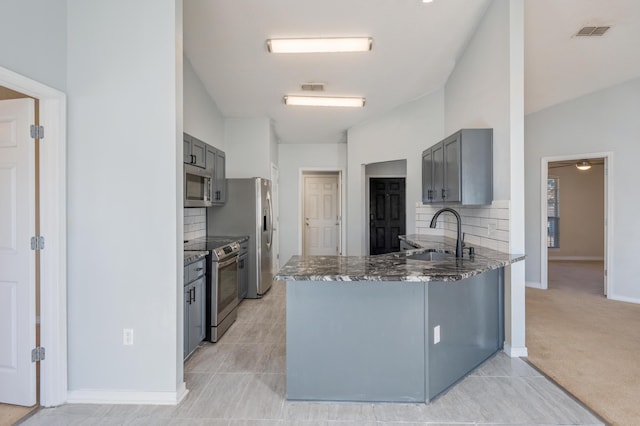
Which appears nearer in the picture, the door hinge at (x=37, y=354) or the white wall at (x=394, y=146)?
the door hinge at (x=37, y=354)

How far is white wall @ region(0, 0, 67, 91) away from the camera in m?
1.88

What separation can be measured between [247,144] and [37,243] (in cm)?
360

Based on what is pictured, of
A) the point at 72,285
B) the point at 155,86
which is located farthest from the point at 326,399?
the point at 155,86

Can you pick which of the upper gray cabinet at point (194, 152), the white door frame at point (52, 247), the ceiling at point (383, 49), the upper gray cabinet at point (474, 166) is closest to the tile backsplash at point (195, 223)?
the upper gray cabinet at point (194, 152)

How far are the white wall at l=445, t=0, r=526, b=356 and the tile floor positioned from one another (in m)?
0.48

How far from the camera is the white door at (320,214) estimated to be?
798 cm

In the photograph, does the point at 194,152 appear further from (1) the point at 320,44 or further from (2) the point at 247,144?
(2) the point at 247,144

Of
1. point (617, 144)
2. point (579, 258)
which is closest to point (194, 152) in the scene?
point (617, 144)

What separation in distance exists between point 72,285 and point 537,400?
321 cm

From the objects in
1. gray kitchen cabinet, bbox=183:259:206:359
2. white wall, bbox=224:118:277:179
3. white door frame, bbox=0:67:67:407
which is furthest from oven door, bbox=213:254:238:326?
white wall, bbox=224:118:277:179

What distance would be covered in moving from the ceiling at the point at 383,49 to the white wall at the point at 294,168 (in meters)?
1.57

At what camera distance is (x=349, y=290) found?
220 centimetres

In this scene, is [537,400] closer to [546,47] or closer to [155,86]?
[155,86]

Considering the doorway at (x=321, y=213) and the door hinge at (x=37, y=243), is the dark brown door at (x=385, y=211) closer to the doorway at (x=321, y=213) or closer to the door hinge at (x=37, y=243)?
the doorway at (x=321, y=213)
